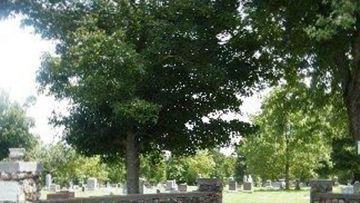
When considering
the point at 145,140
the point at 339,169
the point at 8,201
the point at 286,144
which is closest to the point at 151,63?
the point at 145,140

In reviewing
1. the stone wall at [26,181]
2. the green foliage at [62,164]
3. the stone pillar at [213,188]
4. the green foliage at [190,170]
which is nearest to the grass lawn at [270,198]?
the stone pillar at [213,188]

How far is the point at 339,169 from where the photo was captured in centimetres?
2189

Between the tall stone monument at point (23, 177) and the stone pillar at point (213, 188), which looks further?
the stone pillar at point (213, 188)

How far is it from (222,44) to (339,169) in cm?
600

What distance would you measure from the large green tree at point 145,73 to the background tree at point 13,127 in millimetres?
50522

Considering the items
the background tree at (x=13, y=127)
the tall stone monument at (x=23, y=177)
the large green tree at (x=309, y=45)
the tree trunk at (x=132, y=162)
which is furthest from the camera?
the background tree at (x=13, y=127)

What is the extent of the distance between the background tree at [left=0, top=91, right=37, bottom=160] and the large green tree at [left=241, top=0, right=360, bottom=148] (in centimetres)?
A: 5379

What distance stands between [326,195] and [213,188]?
482cm

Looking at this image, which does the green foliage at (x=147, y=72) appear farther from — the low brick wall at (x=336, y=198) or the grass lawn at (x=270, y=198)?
the grass lawn at (x=270, y=198)

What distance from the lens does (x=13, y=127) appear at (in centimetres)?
7500

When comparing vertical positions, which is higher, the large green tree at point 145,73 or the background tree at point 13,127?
the background tree at point 13,127

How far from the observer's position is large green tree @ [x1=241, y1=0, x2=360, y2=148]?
18906 millimetres

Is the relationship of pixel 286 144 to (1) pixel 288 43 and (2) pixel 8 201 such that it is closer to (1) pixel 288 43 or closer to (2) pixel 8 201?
(1) pixel 288 43

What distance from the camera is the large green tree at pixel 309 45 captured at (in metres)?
18.9
